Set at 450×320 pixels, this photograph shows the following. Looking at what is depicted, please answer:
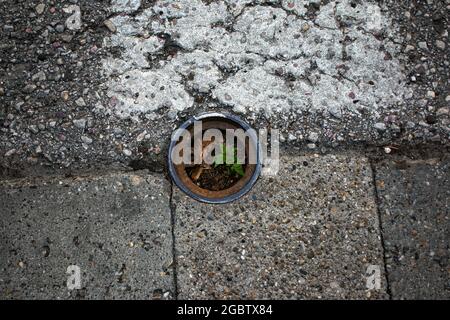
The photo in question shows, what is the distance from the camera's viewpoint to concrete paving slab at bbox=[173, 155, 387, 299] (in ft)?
7.44

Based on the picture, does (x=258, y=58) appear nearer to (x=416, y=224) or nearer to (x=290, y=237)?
(x=290, y=237)

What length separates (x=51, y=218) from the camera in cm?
234

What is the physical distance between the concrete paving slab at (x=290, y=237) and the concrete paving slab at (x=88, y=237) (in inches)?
4.5

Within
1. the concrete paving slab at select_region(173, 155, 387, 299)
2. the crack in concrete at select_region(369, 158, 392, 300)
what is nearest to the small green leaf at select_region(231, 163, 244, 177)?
the concrete paving slab at select_region(173, 155, 387, 299)

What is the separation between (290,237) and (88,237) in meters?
1.00

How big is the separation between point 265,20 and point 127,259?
1.48m

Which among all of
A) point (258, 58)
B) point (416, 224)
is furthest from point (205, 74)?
point (416, 224)

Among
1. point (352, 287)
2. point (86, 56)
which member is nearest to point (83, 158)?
point (86, 56)

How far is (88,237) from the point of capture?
2314 mm

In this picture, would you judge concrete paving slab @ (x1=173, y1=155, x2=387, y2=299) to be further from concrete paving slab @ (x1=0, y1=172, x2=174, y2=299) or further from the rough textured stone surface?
the rough textured stone surface

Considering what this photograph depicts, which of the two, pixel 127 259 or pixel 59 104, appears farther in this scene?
pixel 59 104

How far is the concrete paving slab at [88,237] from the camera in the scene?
2.26 m
